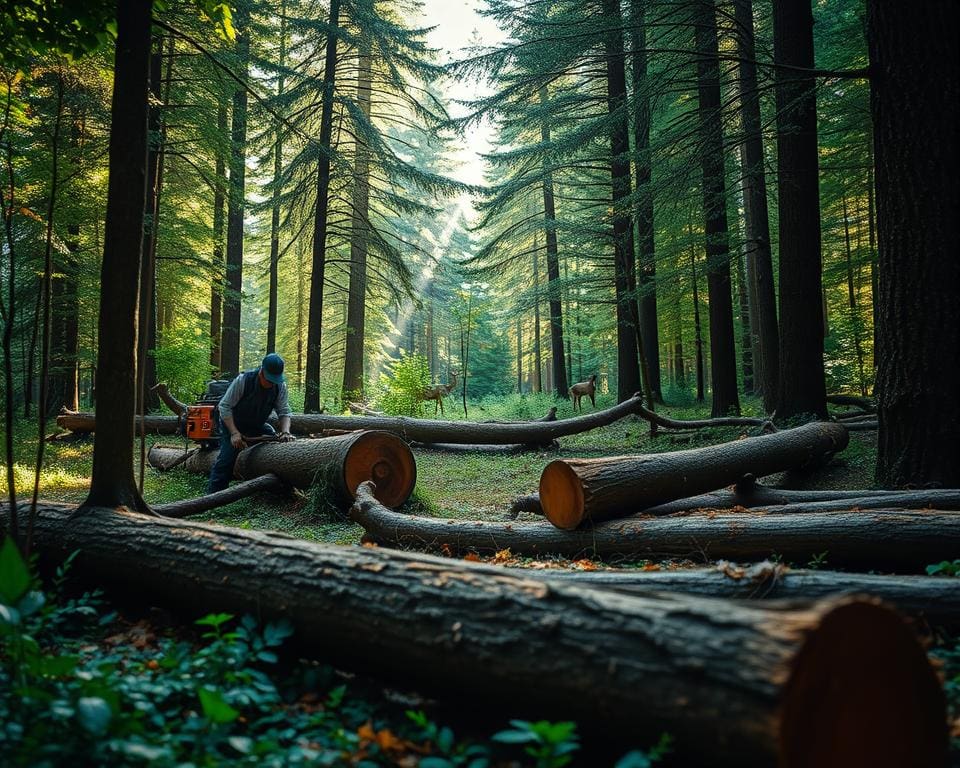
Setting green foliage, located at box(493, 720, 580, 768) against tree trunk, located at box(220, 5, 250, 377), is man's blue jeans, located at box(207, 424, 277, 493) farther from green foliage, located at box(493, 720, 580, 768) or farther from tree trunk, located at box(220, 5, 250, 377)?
tree trunk, located at box(220, 5, 250, 377)

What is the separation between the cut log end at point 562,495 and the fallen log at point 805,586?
1569mm

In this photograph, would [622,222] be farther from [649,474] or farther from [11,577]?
A: [11,577]

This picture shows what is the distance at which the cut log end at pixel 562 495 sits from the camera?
5082mm

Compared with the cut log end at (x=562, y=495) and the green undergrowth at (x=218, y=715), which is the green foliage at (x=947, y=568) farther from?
the green undergrowth at (x=218, y=715)

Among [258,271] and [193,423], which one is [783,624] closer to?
[193,423]

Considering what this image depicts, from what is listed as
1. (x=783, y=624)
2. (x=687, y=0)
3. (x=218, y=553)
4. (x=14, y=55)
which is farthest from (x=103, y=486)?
(x=687, y=0)

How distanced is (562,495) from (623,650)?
10.3ft

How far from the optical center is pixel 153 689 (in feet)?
7.94

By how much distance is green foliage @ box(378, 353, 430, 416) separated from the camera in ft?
51.6

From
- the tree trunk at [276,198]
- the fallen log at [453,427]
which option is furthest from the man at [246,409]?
the tree trunk at [276,198]

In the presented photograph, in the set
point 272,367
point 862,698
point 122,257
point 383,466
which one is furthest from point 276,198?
point 862,698

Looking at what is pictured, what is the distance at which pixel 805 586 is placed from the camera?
331 centimetres

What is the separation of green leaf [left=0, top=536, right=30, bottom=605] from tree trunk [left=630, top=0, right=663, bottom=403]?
6.64 m

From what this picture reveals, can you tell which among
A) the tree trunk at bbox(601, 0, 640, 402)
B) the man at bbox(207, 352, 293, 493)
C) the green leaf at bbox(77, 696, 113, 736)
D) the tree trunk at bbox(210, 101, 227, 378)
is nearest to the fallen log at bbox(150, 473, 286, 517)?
the man at bbox(207, 352, 293, 493)
